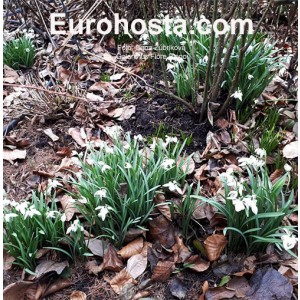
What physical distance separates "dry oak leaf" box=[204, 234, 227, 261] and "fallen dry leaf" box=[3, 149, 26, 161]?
1281 mm

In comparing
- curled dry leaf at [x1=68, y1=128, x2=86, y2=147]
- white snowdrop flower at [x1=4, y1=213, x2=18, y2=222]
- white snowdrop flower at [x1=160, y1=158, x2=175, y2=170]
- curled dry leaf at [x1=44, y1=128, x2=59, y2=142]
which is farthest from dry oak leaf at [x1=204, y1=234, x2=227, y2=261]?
curled dry leaf at [x1=44, y1=128, x2=59, y2=142]

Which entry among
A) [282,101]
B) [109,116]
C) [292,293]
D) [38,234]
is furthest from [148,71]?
[292,293]

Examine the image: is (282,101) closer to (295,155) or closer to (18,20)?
(295,155)

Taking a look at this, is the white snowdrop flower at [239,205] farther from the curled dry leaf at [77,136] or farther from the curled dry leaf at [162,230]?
the curled dry leaf at [77,136]

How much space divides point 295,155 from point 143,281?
106 centimetres

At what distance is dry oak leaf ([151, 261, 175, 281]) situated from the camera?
1765 millimetres

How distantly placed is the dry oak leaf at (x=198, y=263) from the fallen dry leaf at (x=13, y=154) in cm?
125

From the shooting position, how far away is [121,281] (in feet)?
5.86

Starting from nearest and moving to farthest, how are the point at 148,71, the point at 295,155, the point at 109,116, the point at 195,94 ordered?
the point at 295,155, the point at 195,94, the point at 109,116, the point at 148,71

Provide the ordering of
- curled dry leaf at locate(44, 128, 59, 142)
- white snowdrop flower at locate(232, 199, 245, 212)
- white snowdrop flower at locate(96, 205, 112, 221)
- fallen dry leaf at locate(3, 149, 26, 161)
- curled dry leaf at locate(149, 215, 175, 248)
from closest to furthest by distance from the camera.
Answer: white snowdrop flower at locate(232, 199, 245, 212)
white snowdrop flower at locate(96, 205, 112, 221)
curled dry leaf at locate(149, 215, 175, 248)
fallen dry leaf at locate(3, 149, 26, 161)
curled dry leaf at locate(44, 128, 59, 142)

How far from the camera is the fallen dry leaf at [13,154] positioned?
8.09ft

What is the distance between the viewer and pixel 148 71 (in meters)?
3.13

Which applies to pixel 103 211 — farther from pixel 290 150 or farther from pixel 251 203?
pixel 290 150

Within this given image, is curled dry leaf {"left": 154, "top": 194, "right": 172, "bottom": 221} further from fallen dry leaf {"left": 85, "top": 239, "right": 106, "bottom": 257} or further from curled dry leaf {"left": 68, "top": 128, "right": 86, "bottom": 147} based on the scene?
curled dry leaf {"left": 68, "top": 128, "right": 86, "bottom": 147}
